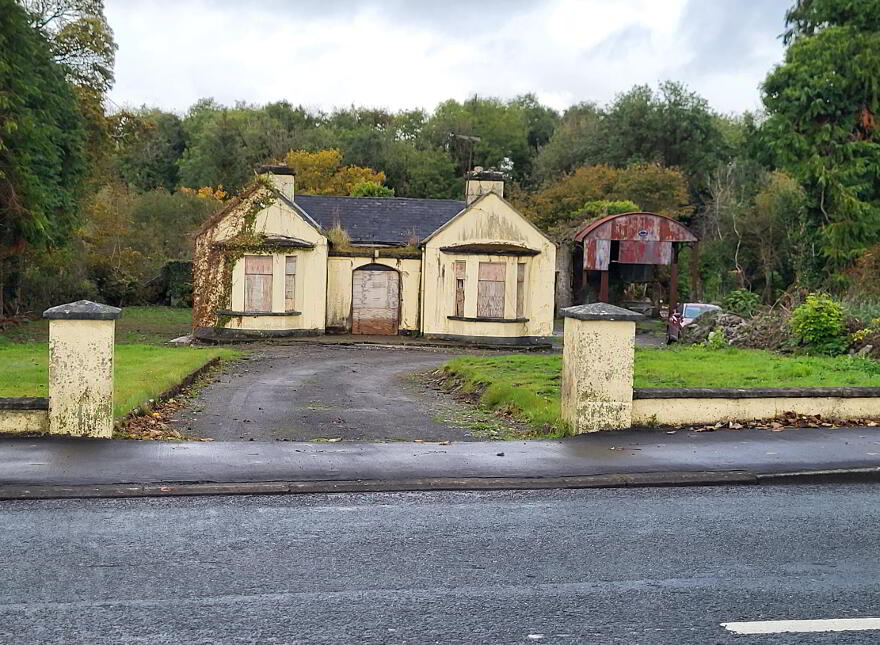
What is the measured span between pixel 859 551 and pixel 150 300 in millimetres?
46892

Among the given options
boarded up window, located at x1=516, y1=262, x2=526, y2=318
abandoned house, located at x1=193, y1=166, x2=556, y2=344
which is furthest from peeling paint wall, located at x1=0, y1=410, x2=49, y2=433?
boarded up window, located at x1=516, y1=262, x2=526, y2=318

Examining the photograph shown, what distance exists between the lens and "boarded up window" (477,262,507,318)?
33375 millimetres

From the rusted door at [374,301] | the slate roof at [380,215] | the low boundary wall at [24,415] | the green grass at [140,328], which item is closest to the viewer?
the low boundary wall at [24,415]

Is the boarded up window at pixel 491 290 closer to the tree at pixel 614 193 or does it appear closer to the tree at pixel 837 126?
the tree at pixel 837 126

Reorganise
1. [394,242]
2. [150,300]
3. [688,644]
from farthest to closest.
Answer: [150,300] → [394,242] → [688,644]

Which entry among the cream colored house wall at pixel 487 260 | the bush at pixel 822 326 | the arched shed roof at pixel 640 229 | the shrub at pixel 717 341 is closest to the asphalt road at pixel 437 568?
the bush at pixel 822 326

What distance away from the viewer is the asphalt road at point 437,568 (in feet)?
17.8

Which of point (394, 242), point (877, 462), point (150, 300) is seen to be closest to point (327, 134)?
point (150, 300)

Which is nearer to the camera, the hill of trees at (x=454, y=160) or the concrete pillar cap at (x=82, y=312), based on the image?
the concrete pillar cap at (x=82, y=312)

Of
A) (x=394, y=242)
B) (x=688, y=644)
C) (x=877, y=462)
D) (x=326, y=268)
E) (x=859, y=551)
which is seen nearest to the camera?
(x=688, y=644)

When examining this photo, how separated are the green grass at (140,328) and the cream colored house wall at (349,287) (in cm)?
542

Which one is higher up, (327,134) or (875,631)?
(327,134)

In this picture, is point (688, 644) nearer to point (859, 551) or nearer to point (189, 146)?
point (859, 551)

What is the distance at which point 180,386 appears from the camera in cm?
1720
